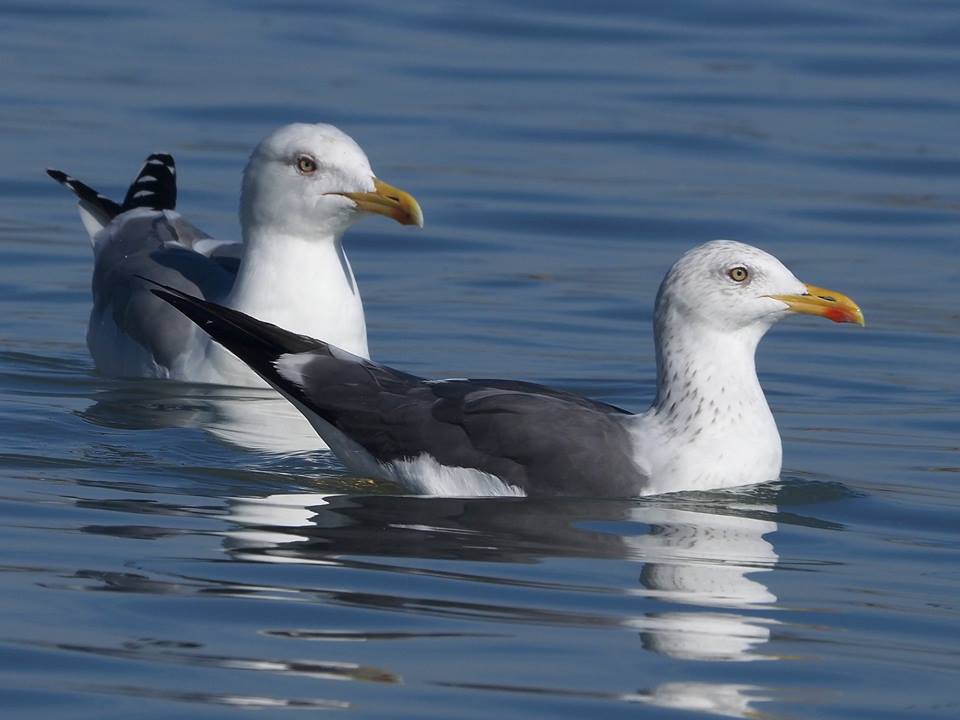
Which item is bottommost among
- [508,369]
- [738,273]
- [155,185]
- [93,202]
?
[508,369]

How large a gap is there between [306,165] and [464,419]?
8.15ft

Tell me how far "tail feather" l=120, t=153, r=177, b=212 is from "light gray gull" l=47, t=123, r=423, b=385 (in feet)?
3.59

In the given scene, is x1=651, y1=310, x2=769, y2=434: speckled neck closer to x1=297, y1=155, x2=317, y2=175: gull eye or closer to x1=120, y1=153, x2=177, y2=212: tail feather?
x1=297, y1=155, x2=317, y2=175: gull eye

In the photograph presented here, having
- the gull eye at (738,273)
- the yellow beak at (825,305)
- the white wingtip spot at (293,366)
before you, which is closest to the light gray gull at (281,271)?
the white wingtip spot at (293,366)

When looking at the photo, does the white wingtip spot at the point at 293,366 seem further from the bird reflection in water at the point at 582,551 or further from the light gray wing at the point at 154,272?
the light gray wing at the point at 154,272

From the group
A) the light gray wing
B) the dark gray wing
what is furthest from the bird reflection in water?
the light gray wing

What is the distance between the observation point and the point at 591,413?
27.6ft

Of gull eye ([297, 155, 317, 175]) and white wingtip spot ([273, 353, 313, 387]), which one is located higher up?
gull eye ([297, 155, 317, 175])

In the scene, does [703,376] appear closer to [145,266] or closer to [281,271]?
[281,271]

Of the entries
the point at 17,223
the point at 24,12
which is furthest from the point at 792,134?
the point at 24,12

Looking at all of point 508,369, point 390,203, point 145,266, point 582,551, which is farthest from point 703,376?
point 145,266

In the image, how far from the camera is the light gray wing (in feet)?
34.8

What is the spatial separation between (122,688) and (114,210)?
6.66 meters

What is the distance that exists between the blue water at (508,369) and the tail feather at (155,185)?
821mm
